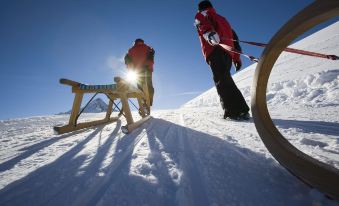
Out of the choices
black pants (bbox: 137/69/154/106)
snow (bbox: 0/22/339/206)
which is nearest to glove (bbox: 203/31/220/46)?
snow (bbox: 0/22/339/206)

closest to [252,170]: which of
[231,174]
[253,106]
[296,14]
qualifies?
[231,174]

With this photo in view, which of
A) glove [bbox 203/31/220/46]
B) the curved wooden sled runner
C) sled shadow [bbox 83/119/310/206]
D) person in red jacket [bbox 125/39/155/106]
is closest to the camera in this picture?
the curved wooden sled runner

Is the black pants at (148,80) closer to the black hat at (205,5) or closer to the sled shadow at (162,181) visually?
the black hat at (205,5)

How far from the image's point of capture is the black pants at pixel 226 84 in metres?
3.76

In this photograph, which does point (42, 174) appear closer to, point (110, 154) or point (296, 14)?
point (110, 154)

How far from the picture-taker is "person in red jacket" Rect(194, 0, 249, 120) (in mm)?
3746

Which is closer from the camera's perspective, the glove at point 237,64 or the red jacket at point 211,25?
the red jacket at point 211,25

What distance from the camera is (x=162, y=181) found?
51.2 inches

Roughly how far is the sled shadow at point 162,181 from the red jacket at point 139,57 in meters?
4.75

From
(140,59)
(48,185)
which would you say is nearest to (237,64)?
(140,59)

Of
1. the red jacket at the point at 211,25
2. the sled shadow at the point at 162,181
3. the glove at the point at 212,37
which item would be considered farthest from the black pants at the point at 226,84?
the sled shadow at the point at 162,181

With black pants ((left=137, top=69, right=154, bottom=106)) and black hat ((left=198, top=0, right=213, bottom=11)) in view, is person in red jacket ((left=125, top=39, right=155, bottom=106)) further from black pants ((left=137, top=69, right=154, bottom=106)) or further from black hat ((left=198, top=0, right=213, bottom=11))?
black hat ((left=198, top=0, right=213, bottom=11))

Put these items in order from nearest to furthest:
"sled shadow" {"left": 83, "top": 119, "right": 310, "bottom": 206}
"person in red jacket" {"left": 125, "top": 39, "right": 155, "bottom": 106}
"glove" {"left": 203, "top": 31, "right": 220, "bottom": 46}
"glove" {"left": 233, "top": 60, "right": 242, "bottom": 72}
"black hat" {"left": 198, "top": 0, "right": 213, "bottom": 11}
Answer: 1. "sled shadow" {"left": 83, "top": 119, "right": 310, "bottom": 206}
2. "glove" {"left": 203, "top": 31, "right": 220, "bottom": 46}
3. "black hat" {"left": 198, "top": 0, "right": 213, "bottom": 11}
4. "glove" {"left": 233, "top": 60, "right": 242, "bottom": 72}
5. "person in red jacket" {"left": 125, "top": 39, "right": 155, "bottom": 106}

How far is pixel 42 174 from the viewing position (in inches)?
60.7
